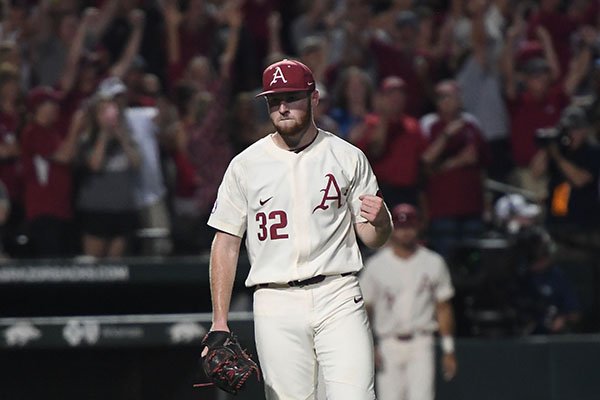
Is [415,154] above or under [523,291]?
above

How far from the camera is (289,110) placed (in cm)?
555

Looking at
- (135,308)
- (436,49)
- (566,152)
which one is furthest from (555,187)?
(135,308)

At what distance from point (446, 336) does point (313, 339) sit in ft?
12.2

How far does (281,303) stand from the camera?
5.56 m

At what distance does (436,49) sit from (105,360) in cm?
385

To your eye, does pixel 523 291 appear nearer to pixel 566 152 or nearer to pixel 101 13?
pixel 566 152

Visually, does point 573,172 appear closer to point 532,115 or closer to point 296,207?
point 532,115

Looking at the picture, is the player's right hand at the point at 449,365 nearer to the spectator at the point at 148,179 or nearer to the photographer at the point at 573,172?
the photographer at the point at 573,172

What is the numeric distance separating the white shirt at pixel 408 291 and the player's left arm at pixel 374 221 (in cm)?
348

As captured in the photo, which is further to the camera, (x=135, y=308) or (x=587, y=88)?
(x=587, y=88)

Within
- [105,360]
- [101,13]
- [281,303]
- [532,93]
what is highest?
[101,13]

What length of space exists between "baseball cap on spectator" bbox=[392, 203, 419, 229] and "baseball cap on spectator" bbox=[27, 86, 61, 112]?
2478 mm

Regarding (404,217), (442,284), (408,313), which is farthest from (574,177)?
(408,313)


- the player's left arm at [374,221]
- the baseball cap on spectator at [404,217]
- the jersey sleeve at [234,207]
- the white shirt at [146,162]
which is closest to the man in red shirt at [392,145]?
the baseball cap on spectator at [404,217]
